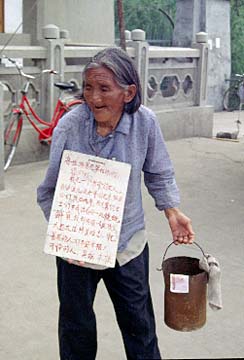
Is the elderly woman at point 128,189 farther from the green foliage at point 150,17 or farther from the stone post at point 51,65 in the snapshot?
the green foliage at point 150,17

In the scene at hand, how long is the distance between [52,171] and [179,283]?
738 mm

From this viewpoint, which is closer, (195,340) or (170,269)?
(170,269)

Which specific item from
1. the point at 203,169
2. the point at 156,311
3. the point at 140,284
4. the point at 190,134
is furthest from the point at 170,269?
the point at 190,134

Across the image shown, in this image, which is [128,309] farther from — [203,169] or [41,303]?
[203,169]

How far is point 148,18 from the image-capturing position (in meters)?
22.5

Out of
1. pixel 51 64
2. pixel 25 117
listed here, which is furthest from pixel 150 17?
pixel 25 117

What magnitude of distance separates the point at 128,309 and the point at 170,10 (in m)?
21.0

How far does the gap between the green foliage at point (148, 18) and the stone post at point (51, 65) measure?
13.4 m

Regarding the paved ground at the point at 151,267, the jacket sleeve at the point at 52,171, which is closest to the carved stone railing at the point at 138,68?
the paved ground at the point at 151,267

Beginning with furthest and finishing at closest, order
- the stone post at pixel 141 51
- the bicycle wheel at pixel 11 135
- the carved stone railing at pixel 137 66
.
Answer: the stone post at pixel 141 51, the carved stone railing at pixel 137 66, the bicycle wheel at pixel 11 135

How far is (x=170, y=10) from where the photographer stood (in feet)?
A: 75.5

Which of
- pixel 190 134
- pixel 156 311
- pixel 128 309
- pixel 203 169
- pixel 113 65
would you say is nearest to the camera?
pixel 113 65

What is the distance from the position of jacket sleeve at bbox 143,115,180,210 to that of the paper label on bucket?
31cm

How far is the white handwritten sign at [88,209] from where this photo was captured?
2.84 m
